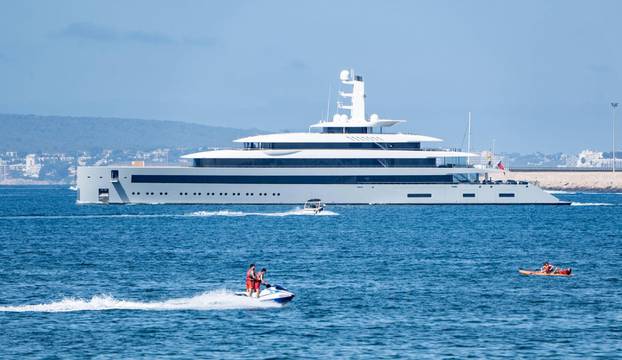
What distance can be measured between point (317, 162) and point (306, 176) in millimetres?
1503

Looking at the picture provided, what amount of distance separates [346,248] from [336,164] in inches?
Answer: 1611

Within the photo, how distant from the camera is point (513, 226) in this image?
84875 millimetres

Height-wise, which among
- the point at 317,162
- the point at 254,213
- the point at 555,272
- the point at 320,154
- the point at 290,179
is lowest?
the point at 555,272

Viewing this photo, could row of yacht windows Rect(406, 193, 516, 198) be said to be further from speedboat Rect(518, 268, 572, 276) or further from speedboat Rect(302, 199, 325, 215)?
speedboat Rect(518, 268, 572, 276)

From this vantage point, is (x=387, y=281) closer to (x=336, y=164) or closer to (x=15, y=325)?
(x=15, y=325)

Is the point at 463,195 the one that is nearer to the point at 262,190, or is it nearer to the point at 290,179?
the point at 290,179

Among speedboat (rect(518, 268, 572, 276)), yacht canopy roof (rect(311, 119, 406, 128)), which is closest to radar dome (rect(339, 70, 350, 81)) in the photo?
yacht canopy roof (rect(311, 119, 406, 128))

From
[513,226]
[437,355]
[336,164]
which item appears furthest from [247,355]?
[336,164]

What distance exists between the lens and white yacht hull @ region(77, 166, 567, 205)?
105m

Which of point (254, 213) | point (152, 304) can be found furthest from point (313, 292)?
point (254, 213)

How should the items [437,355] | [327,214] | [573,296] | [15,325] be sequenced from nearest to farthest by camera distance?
[437,355]
[15,325]
[573,296]
[327,214]

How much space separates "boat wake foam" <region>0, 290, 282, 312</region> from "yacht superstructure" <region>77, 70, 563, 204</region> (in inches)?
2452

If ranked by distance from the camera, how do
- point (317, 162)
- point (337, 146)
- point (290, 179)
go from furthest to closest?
point (337, 146), point (317, 162), point (290, 179)

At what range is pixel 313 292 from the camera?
45.8 metres
